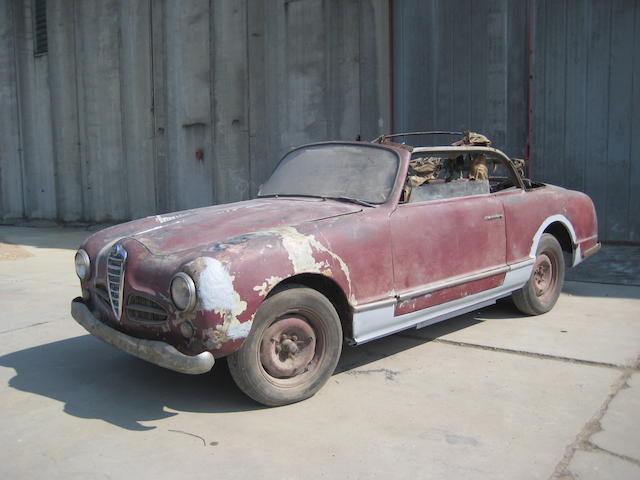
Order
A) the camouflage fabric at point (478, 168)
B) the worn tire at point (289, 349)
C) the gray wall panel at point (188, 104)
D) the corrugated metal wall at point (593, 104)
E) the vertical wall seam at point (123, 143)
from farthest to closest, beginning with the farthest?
the vertical wall seam at point (123, 143)
the gray wall panel at point (188, 104)
the corrugated metal wall at point (593, 104)
the camouflage fabric at point (478, 168)
the worn tire at point (289, 349)

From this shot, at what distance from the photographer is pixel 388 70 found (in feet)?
31.9

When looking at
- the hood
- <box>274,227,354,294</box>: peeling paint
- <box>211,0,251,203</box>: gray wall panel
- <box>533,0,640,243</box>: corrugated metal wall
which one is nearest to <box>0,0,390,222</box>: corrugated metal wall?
<box>211,0,251,203</box>: gray wall panel

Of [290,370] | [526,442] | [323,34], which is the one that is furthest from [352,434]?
[323,34]

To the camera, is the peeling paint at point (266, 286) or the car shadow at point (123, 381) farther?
the car shadow at point (123, 381)

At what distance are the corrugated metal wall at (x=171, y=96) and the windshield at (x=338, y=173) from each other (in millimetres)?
4985

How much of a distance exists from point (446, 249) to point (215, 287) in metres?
1.94

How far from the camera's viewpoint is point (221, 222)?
157 inches

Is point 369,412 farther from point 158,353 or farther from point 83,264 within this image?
point 83,264

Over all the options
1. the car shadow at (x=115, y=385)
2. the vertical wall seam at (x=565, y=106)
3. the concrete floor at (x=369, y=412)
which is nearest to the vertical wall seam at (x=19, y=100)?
the concrete floor at (x=369, y=412)

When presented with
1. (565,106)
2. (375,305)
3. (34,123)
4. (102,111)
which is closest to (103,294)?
(375,305)

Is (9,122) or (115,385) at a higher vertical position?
(9,122)

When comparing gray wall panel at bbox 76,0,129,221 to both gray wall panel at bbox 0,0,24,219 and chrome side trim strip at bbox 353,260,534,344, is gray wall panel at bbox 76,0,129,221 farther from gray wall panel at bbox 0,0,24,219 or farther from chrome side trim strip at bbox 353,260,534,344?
chrome side trim strip at bbox 353,260,534,344

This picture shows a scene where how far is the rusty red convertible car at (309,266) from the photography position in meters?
3.34

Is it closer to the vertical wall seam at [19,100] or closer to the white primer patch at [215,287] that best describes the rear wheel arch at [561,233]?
the white primer patch at [215,287]
